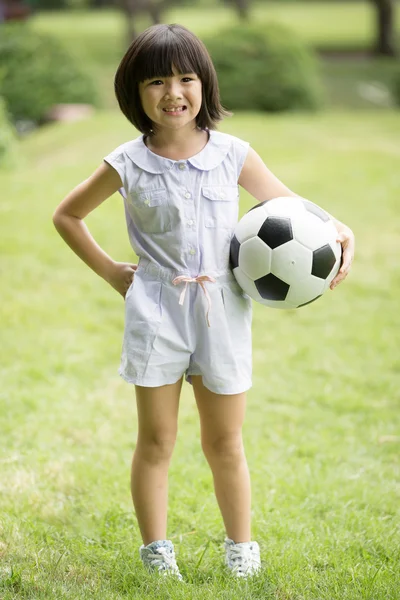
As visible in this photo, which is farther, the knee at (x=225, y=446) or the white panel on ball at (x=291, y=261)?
the knee at (x=225, y=446)

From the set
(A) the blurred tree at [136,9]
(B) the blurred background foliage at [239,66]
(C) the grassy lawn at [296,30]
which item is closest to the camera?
(B) the blurred background foliage at [239,66]

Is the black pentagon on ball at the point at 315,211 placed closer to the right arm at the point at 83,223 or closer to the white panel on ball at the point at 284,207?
the white panel on ball at the point at 284,207

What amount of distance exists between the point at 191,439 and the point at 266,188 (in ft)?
5.98

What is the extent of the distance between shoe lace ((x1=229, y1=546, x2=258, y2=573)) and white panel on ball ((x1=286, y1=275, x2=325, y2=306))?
33.3 inches

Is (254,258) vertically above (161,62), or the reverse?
(161,62)

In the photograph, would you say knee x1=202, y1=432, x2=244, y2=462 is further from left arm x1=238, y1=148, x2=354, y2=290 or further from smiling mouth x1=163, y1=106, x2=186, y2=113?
smiling mouth x1=163, y1=106, x2=186, y2=113

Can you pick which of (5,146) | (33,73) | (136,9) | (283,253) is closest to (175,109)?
(283,253)

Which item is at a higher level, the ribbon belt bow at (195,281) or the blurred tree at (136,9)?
the ribbon belt bow at (195,281)

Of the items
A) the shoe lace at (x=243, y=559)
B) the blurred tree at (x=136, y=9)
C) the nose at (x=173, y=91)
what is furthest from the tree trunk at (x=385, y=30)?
the shoe lace at (x=243, y=559)

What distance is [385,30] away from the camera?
83.5ft

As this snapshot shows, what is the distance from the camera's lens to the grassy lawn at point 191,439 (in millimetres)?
2834

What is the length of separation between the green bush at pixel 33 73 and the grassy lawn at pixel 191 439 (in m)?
6.33

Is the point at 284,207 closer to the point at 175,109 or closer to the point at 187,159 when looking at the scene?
the point at 187,159

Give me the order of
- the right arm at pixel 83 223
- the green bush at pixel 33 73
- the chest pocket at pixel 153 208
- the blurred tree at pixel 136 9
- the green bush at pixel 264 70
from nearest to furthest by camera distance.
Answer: the chest pocket at pixel 153 208 → the right arm at pixel 83 223 → the green bush at pixel 33 73 → the green bush at pixel 264 70 → the blurred tree at pixel 136 9
